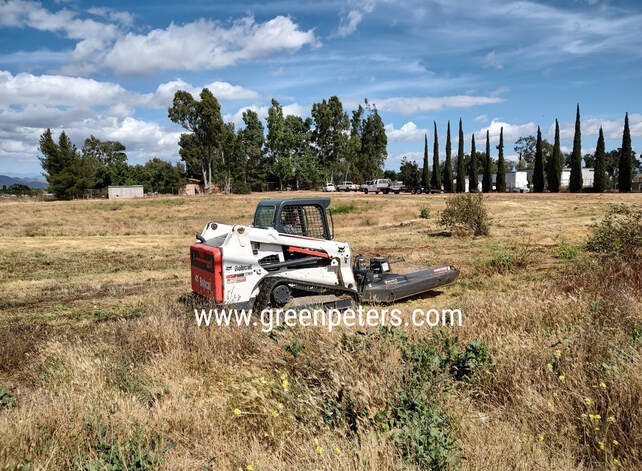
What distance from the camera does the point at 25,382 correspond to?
18.4ft

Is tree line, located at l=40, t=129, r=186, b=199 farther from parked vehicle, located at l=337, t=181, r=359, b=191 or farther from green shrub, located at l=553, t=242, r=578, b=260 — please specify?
green shrub, located at l=553, t=242, r=578, b=260

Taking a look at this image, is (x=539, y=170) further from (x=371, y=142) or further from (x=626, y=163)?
(x=371, y=142)

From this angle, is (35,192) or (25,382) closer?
(25,382)

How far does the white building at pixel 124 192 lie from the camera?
6103cm

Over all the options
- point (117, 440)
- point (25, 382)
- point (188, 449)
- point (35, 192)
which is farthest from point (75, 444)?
point (35, 192)

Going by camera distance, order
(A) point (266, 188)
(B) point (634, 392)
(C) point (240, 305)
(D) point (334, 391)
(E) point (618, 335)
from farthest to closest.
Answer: (A) point (266, 188), (C) point (240, 305), (E) point (618, 335), (D) point (334, 391), (B) point (634, 392)

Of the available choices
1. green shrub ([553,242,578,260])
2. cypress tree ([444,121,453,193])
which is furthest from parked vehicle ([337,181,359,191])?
green shrub ([553,242,578,260])

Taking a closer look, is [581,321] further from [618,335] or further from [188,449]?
[188,449]

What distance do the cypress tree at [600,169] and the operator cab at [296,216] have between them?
48741 millimetres

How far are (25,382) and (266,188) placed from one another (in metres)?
70.0

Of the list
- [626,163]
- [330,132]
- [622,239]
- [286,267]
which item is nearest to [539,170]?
[626,163]

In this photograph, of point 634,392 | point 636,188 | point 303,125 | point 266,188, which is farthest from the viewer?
point 266,188

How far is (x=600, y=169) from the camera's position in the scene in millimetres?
48406

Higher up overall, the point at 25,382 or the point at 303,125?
the point at 303,125
